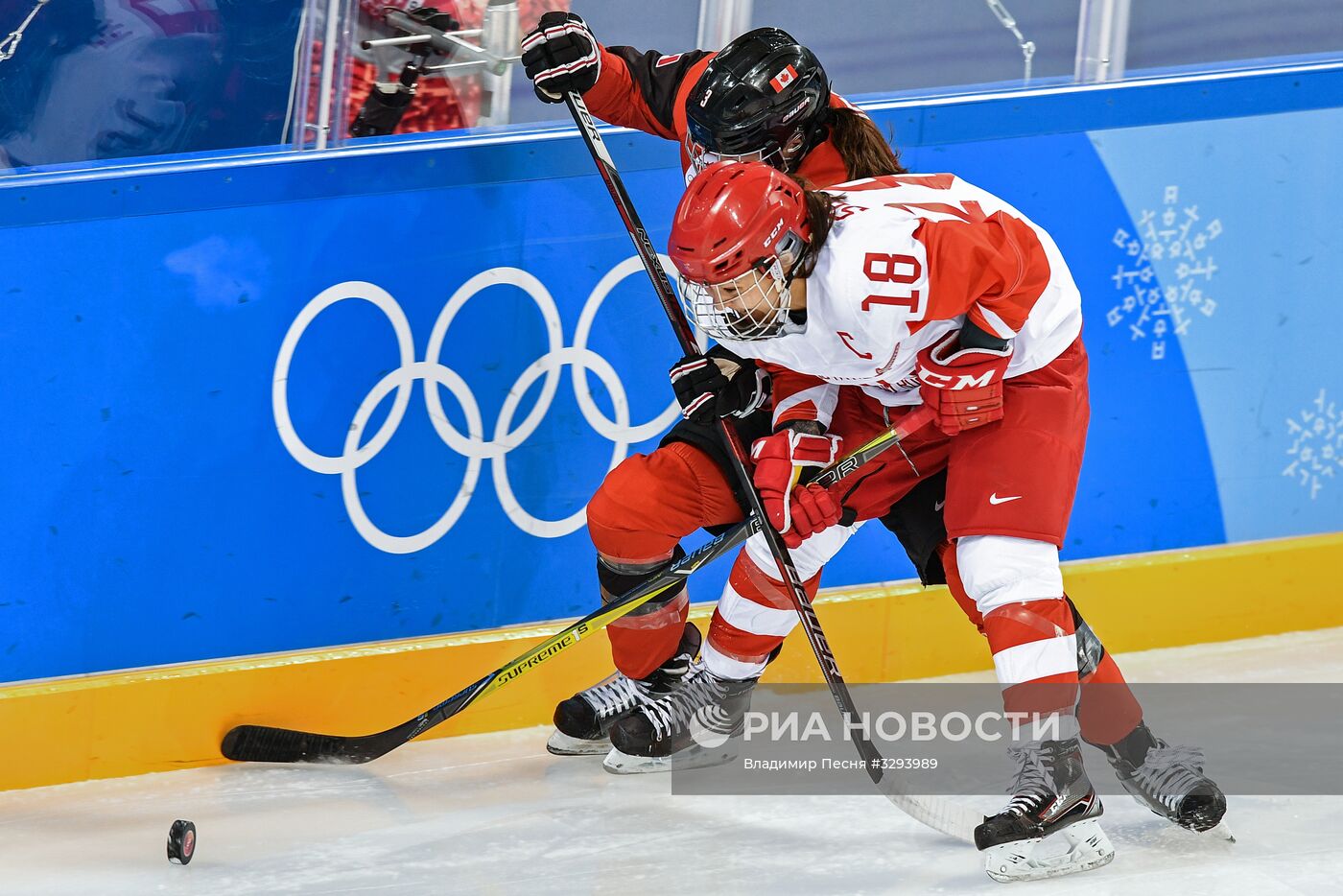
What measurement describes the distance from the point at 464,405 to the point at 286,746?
0.75m

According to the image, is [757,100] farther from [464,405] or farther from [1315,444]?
[1315,444]

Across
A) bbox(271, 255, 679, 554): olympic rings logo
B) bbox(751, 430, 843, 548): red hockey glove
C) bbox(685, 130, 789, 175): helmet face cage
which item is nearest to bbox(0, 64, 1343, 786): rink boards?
bbox(271, 255, 679, 554): olympic rings logo

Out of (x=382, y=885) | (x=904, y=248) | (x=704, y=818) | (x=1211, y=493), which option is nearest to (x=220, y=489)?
(x=382, y=885)

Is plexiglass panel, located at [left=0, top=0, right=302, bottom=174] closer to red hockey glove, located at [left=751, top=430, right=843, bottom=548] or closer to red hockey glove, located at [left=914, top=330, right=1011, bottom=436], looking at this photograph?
red hockey glove, located at [left=751, top=430, right=843, bottom=548]

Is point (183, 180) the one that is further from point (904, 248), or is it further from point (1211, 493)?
point (1211, 493)

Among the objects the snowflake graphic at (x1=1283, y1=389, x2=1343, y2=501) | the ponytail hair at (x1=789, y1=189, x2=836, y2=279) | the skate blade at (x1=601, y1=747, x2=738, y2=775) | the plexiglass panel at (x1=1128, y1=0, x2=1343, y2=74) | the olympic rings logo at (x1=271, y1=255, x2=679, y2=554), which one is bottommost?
the skate blade at (x1=601, y1=747, x2=738, y2=775)

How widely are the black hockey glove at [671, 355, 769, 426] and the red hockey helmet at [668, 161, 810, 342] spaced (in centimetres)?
27

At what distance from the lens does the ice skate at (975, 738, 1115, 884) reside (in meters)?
2.69

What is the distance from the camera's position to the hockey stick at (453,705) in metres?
2.98

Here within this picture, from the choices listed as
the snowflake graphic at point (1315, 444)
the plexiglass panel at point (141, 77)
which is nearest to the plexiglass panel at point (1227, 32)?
the snowflake graphic at point (1315, 444)

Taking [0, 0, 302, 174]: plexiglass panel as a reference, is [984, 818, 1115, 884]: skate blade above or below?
below

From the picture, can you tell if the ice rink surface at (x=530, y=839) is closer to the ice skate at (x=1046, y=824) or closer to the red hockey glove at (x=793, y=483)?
the ice skate at (x=1046, y=824)

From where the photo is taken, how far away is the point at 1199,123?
373cm

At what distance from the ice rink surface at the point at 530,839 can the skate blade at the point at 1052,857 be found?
0.9 inches
